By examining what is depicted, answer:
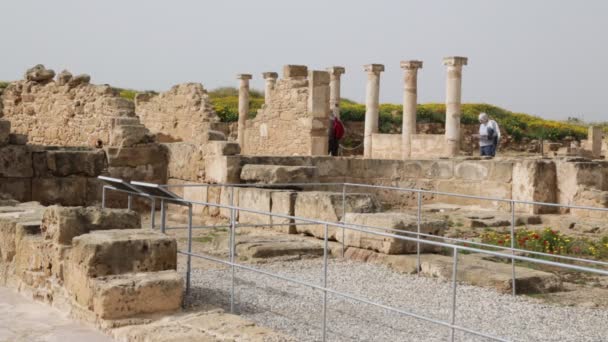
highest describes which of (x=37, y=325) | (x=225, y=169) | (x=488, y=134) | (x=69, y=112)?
(x=69, y=112)

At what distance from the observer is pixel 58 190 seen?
12.0m

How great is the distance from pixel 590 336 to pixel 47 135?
605 inches

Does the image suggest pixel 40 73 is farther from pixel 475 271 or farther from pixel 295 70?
pixel 475 271

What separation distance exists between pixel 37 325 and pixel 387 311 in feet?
9.77

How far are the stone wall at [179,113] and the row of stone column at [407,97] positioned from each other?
212cm

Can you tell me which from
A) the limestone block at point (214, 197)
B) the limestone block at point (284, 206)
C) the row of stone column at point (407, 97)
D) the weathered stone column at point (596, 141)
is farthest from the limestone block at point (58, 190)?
the weathered stone column at point (596, 141)

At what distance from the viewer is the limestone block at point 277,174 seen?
12391 mm

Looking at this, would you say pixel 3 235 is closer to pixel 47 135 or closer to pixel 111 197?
pixel 111 197

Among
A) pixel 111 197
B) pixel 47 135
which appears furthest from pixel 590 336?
pixel 47 135

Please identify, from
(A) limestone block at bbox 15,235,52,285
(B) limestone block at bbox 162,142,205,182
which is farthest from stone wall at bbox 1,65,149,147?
(A) limestone block at bbox 15,235,52,285

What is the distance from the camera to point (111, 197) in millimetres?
12977

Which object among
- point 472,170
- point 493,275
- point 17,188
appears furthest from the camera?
point 472,170

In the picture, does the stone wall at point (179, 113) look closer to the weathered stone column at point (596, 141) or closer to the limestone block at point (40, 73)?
the limestone block at point (40, 73)

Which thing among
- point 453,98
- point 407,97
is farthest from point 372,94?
point 453,98
